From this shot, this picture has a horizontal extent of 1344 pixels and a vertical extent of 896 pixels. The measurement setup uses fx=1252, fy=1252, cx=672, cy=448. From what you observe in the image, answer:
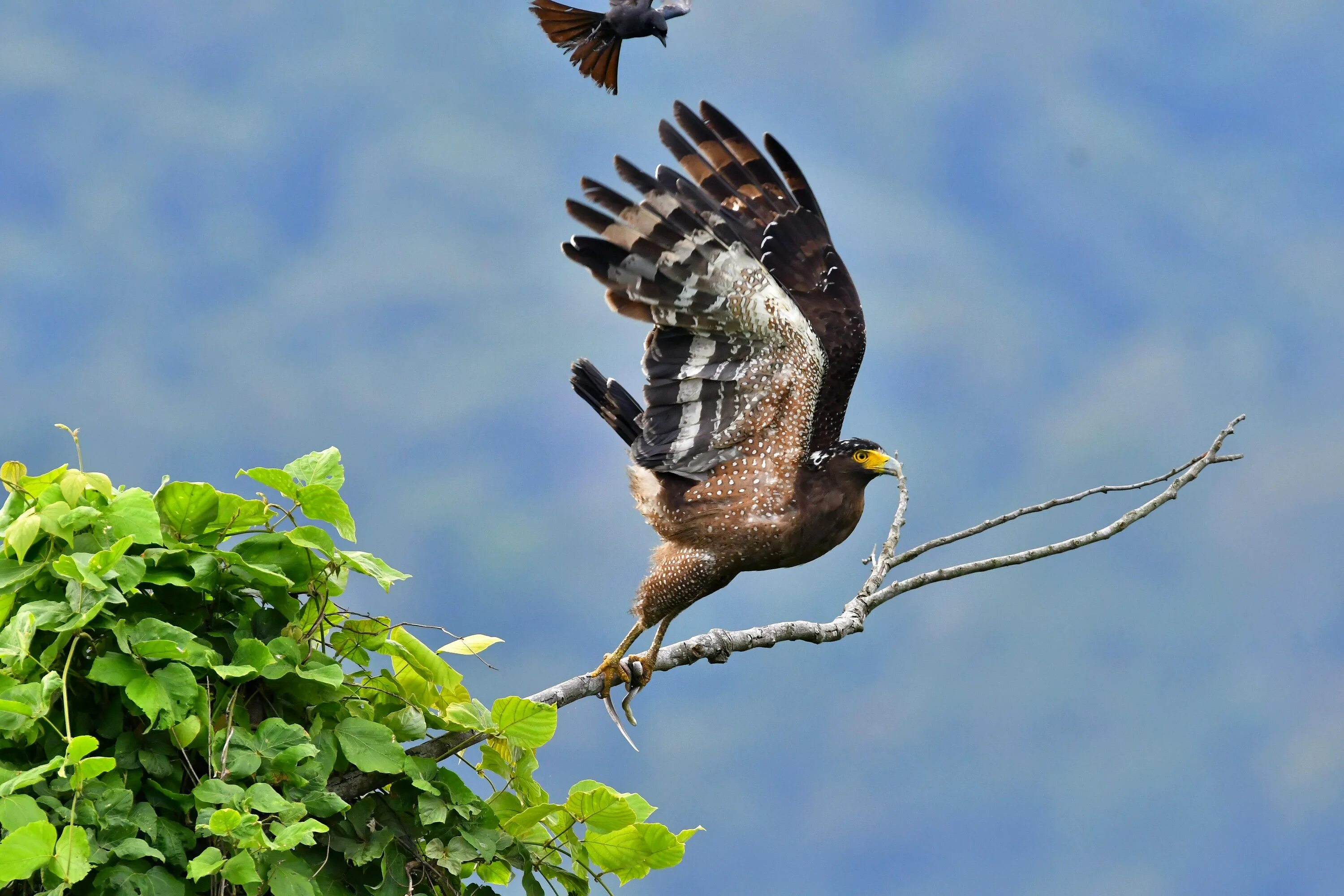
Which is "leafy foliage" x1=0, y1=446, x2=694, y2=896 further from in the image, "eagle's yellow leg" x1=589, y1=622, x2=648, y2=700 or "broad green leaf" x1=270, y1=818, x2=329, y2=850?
"eagle's yellow leg" x1=589, y1=622, x2=648, y2=700

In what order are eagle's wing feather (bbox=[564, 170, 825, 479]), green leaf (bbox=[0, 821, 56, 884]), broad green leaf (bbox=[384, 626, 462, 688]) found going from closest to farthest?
green leaf (bbox=[0, 821, 56, 884]) → broad green leaf (bbox=[384, 626, 462, 688]) → eagle's wing feather (bbox=[564, 170, 825, 479])

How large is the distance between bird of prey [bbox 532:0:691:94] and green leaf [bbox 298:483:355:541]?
2036mm

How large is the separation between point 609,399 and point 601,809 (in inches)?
90.1

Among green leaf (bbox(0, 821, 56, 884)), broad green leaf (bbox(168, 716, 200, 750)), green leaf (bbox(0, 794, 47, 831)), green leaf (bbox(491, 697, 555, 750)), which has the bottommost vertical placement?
green leaf (bbox(0, 821, 56, 884))

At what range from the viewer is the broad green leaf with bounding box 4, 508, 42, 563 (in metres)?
2.62

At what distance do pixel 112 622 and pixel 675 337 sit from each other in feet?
8.47

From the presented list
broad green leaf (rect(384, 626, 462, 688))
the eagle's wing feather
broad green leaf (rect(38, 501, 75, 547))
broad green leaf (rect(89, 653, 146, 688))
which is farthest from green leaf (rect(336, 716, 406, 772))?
the eagle's wing feather

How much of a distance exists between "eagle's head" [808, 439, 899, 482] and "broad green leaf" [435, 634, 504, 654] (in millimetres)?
1980

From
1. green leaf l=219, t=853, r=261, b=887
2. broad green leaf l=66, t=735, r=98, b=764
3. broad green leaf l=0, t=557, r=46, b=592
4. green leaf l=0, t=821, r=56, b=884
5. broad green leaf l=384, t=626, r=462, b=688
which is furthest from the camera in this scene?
broad green leaf l=384, t=626, r=462, b=688

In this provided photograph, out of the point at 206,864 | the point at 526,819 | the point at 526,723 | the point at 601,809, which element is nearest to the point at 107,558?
the point at 206,864

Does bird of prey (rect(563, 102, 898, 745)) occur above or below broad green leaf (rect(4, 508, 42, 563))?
above

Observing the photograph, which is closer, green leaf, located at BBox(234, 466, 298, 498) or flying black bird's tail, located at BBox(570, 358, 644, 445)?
green leaf, located at BBox(234, 466, 298, 498)

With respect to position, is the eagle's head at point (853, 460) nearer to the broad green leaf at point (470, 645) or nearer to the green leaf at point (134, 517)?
the broad green leaf at point (470, 645)

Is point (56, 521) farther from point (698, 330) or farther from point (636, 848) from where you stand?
point (698, 330)
